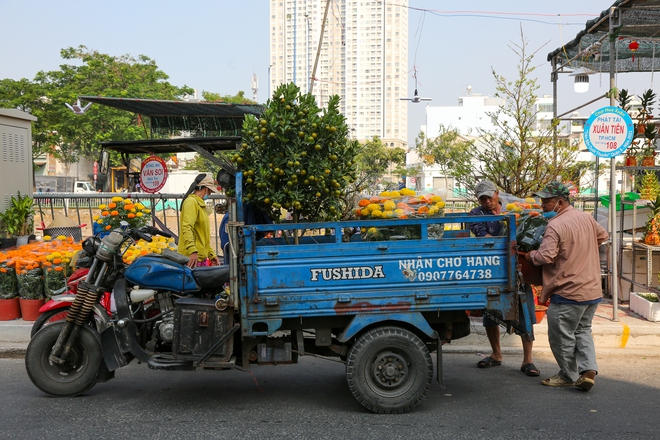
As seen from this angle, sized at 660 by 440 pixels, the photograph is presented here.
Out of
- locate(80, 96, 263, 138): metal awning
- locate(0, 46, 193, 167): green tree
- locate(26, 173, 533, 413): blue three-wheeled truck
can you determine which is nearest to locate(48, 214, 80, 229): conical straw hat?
locate(80, 96, 263, 138): metal awning

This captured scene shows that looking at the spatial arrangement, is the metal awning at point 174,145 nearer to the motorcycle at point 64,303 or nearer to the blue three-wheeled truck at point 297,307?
the blue three-wheeled truck at point 297,307

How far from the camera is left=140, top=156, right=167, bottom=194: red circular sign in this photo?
9.70 metres

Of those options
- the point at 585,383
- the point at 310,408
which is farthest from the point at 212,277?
the point at 585,383

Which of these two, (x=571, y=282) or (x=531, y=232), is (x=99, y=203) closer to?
(x=531, y=232)

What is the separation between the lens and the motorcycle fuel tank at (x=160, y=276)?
5.11m

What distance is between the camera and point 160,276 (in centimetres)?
511

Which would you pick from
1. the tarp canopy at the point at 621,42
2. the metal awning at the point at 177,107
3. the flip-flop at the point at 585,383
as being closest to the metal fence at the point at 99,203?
the metal awning at the point at 177,107

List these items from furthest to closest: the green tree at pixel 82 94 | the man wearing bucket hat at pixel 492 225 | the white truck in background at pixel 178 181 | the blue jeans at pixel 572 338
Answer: the white truck in background at pixel 178 181
the green tree at pixel 82 94
the man wearing bucket hat at pixel 492 225
the blue jeans at pixel 572 338

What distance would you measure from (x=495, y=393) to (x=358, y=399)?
1381 mm

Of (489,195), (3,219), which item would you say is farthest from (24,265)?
(489,195)

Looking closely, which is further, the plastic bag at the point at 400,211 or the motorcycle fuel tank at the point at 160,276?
the plastic bag at the point at 400,211

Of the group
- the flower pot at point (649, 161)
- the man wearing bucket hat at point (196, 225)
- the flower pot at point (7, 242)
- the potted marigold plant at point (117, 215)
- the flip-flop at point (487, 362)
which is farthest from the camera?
the flower pot at point (7, 242)

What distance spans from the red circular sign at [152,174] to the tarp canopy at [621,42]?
A: 671 cm

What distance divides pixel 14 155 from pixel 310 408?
7618mm
